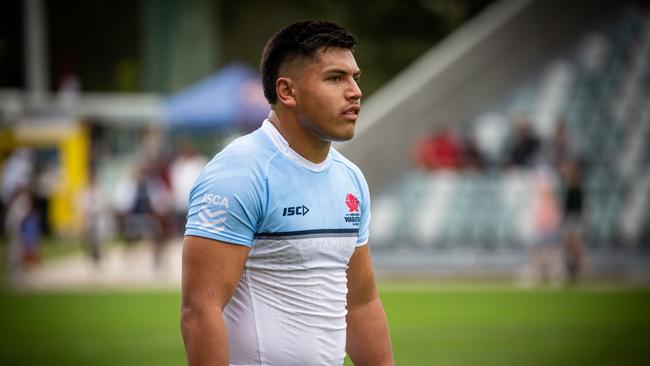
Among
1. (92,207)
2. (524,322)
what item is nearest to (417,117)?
(92,207)

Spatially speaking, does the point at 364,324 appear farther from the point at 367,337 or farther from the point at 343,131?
the point at 343,131

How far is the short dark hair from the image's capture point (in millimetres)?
4066

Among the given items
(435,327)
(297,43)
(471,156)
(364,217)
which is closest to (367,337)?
(364,217)

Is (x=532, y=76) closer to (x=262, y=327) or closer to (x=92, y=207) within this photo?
(x=92, y=207)

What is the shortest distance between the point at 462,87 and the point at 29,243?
11.1 meters

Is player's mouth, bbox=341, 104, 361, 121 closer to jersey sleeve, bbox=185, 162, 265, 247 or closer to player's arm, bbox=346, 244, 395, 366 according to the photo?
jersey sleeve, bbox=185, 162, 265, 247

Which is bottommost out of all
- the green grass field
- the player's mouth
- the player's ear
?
the green grass field

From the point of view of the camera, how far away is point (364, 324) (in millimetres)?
4477

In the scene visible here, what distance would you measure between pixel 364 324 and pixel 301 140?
2.81 ft

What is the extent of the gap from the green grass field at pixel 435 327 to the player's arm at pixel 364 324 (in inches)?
283

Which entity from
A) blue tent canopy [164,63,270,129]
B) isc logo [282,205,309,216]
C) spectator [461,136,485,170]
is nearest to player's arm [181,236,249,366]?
isc logo [282,205,309,216]

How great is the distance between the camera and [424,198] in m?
23.4

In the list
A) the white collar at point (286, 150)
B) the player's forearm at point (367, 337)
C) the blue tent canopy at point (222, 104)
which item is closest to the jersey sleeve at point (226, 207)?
the white collar at point (286, 150)

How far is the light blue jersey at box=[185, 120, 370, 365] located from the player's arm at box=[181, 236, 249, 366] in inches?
1.9
